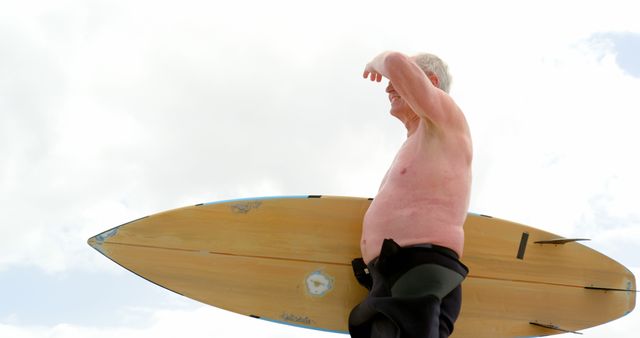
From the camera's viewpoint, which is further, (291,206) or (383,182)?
(291,206)

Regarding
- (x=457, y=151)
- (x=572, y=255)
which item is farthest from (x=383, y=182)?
(x=572, y=255)

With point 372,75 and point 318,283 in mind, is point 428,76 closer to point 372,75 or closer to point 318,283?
point 372,75

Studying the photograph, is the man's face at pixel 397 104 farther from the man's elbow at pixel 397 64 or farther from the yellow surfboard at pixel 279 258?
the yellow surfboard at pixel 279 258

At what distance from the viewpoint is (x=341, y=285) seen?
2779 mm

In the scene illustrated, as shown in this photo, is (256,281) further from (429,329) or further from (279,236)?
(429,329)

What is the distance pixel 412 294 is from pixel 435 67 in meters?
0.81

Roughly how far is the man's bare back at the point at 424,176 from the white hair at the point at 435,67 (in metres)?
0.17

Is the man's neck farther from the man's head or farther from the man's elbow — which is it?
the man's elbow

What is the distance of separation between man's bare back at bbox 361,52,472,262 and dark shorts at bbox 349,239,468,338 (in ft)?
0.17

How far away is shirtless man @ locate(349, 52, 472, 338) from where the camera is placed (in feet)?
6.72

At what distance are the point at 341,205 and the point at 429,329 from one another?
96 centimetres

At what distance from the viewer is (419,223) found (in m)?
2.12

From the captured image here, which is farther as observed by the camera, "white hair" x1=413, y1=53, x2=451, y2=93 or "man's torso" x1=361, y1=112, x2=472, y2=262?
"white hair" x1=413, y1=53, x2=451, y2=93

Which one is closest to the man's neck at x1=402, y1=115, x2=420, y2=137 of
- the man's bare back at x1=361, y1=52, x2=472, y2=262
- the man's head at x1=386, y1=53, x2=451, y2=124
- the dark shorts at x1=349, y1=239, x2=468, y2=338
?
the man's head at x1=386, y1=53, x2=451, y2=124
